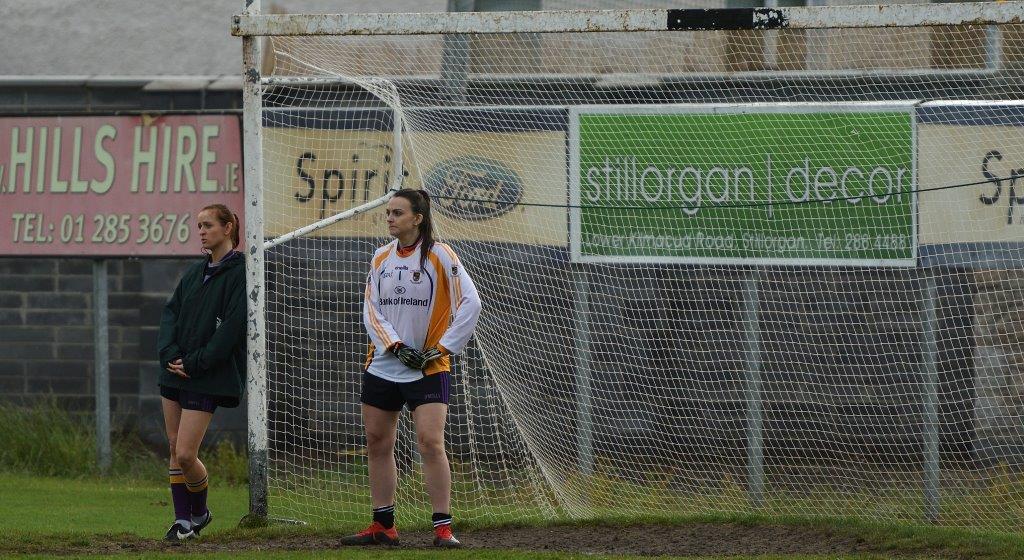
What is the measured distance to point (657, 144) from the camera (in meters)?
9.23

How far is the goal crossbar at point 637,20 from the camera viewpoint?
7203mm

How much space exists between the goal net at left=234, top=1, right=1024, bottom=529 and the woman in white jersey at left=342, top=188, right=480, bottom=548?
60.2 inches

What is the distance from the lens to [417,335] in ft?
22.0

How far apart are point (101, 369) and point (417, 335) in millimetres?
5045

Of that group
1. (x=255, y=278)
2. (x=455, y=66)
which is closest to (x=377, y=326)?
(x=255, y=278)

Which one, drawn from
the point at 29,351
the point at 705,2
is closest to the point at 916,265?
the point at 705,2

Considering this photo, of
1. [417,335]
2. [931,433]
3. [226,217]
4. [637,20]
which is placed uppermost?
[637,20]

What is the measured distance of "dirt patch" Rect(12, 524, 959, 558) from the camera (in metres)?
6.95

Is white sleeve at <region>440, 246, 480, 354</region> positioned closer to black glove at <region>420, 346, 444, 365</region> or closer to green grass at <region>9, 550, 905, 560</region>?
black glove at <region>420, 346, 444, 365</region>

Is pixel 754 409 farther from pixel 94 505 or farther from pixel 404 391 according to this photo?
pixel 94 505

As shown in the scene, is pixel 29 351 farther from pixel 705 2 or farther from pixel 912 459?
pixel 912 459

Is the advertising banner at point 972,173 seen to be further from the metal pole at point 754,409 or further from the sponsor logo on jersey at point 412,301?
the sponsor logo on jersey at point 412,301

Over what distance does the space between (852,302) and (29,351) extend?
7.82 m

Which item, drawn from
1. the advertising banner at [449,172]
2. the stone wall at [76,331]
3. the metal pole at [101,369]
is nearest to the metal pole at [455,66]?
the advertising banner at [449,172]
